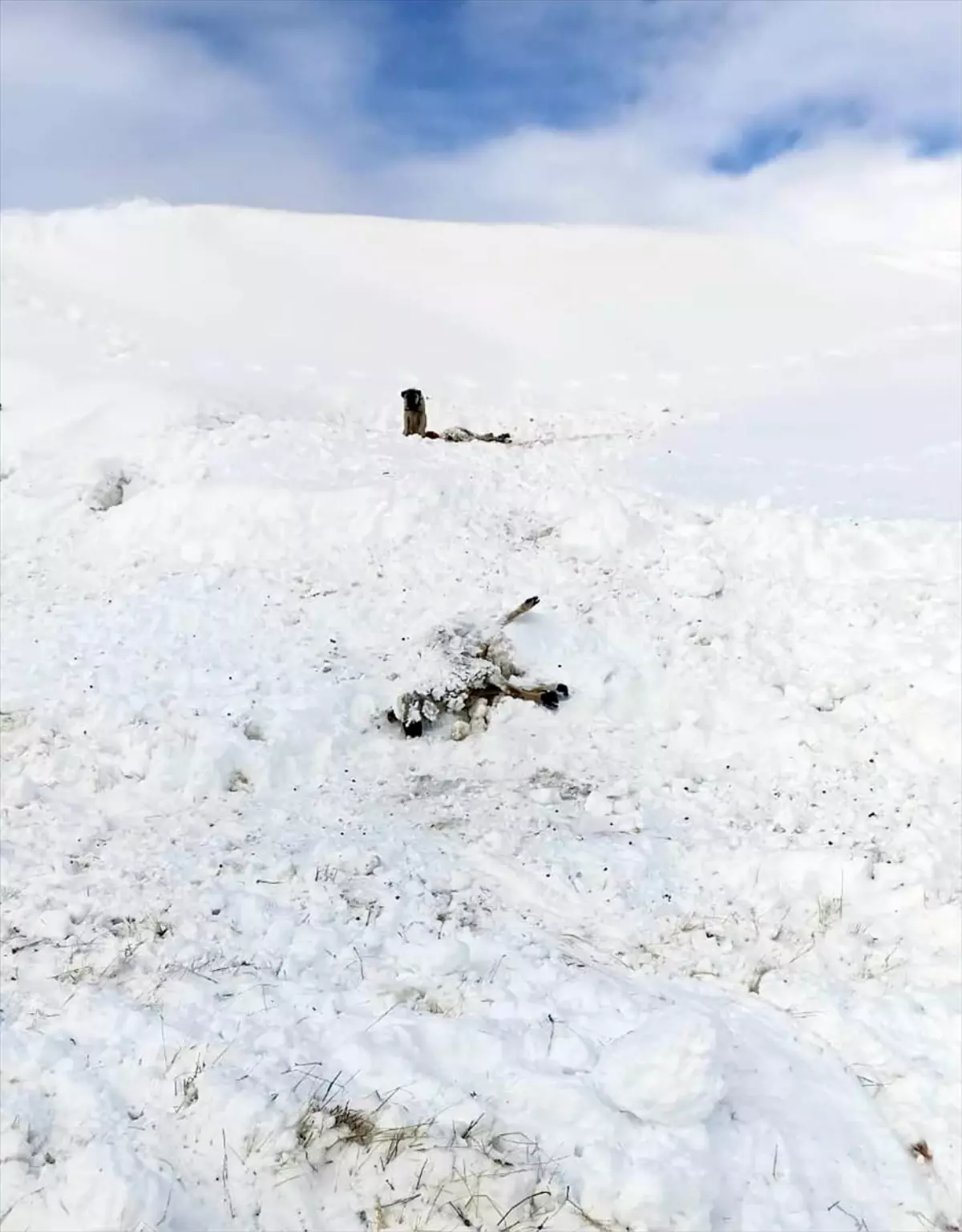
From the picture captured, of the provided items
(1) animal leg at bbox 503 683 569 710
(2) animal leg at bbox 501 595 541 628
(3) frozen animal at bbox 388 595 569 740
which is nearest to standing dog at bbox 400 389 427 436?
(2) animal leg at bbox 501 595 541 628

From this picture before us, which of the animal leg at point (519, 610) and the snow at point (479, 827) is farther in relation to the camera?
the animal leg at point (519, 610)

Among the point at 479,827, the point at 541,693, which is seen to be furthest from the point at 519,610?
the point at 479,827

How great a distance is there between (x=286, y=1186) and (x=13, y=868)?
11.6 ft

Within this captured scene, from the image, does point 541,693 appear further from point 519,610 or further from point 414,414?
point 414,414

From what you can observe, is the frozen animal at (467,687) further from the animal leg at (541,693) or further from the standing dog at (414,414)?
the standing dog at (414,414)

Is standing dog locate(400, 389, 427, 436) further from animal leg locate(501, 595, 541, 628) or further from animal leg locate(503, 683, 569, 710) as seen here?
animal leg locate(503, 683, 569, 710)

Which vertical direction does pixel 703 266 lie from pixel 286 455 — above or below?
above

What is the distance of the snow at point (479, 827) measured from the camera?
4.40 meters

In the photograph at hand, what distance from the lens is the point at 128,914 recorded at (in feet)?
20.1

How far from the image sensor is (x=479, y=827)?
25.1 feet

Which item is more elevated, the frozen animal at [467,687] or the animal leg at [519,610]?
the animal leg at [519,610]

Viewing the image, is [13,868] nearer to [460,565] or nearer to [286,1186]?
[286,1186]

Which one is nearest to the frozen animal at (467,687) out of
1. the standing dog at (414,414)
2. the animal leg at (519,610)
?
the animal leg at (519,610)

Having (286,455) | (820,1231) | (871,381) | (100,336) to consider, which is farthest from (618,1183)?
(100,336)
